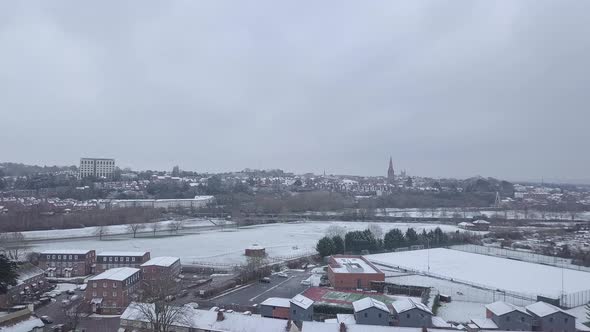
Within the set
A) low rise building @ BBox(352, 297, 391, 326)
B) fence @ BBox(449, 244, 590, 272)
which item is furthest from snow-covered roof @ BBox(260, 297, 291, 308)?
fence @ BBox(449, 244, 590, 272)

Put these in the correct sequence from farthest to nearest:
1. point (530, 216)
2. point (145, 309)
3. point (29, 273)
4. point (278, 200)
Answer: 1. point (278, 200)
2. point (530, 216)
3. point (29, 273)
4. point (145, 309)

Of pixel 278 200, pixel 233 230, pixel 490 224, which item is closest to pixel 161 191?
pixel 278 200

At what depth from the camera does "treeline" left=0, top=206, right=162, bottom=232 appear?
894 inches

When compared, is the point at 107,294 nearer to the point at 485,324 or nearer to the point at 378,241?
the point at 485,324

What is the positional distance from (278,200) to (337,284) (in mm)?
23886

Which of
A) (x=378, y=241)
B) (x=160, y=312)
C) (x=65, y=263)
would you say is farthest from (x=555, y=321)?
(x=65, y=263)

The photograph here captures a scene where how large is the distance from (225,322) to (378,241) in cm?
1110

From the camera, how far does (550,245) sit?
18875 mm

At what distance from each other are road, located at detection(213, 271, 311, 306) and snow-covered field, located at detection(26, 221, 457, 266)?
3.24 metres

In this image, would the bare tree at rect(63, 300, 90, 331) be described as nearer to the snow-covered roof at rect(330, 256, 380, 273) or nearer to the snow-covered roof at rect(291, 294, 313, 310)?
the snow-covered roof at rect(291, 294, 313, 310)

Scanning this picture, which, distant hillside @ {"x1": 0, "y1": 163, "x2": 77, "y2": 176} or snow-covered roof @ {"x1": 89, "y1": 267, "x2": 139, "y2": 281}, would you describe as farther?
distant hillside @ {"x1": 0, "y1": 163, "x2": 77, "y2": 176}

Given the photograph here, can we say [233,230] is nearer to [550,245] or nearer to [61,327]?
[550,245]

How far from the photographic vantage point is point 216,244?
64.8ft

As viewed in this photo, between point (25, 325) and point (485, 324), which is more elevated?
point (25, 325)
